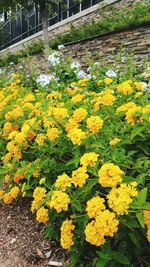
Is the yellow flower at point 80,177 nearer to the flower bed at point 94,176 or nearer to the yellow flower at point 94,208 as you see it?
the flower bed at point 94,176

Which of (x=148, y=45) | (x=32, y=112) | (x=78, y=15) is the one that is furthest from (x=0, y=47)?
(x=32, y=112)

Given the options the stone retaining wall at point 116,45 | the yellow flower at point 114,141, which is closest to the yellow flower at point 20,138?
the yellow flower at point 114,141

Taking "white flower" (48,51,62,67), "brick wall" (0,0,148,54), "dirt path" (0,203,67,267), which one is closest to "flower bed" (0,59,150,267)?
"dirt path" (0,203,67,267)

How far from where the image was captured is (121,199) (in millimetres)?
1707

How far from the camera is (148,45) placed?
8219 mm

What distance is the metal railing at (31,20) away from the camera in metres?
15.7

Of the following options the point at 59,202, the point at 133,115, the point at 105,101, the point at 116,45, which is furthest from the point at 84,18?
the point at 59,202

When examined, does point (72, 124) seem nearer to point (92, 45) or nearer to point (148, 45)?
point (148, 45)

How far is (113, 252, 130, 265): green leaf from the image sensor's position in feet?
6.45

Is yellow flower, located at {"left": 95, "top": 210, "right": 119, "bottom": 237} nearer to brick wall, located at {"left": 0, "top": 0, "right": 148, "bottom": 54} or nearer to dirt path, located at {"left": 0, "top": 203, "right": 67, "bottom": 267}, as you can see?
dirt path, located at {"left": 0, "top": 203, "right": 67, "bottom": 267}

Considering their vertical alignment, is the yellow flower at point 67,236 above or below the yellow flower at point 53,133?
below

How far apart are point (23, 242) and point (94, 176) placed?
1.04 metres

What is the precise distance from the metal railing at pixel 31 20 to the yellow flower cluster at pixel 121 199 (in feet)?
42.9

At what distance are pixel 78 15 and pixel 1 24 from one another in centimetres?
1513
